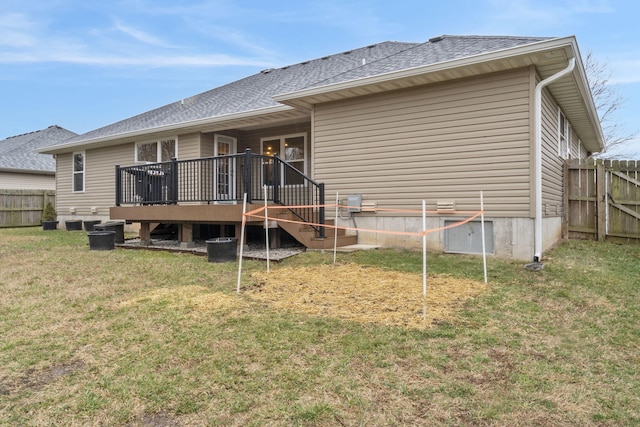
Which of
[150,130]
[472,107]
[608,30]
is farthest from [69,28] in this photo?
[608,30]

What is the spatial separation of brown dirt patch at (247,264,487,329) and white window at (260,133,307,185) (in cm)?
463

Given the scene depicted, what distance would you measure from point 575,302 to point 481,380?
7.60 ft

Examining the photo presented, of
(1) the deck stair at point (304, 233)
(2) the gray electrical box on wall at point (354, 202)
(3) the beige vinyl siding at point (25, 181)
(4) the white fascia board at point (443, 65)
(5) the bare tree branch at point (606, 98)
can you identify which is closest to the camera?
(4) the white fascia board at point (443, 65)

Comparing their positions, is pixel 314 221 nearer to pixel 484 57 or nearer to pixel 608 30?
pixel 484 57

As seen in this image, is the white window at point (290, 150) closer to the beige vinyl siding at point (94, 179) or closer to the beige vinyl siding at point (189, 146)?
the beige vinyl siding at point (189, 146)

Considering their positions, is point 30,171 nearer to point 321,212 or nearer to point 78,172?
point 78,172

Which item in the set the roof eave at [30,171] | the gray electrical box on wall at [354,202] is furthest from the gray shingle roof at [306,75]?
the roof eave at [30,171]

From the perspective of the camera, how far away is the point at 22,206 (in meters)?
16.7

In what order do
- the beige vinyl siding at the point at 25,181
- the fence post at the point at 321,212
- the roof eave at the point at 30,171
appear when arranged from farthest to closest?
the beige vinyl siding at the point at 25,181
the roof eave at the point at 30,171
the fence post at the point at 321,212

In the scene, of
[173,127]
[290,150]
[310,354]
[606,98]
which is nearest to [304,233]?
[290,150]

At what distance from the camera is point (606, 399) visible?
213cm

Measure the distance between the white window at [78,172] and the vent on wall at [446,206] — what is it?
12.4 metres

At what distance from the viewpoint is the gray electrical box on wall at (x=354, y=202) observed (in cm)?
754

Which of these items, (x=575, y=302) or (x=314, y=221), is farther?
(x=314, y=221)
